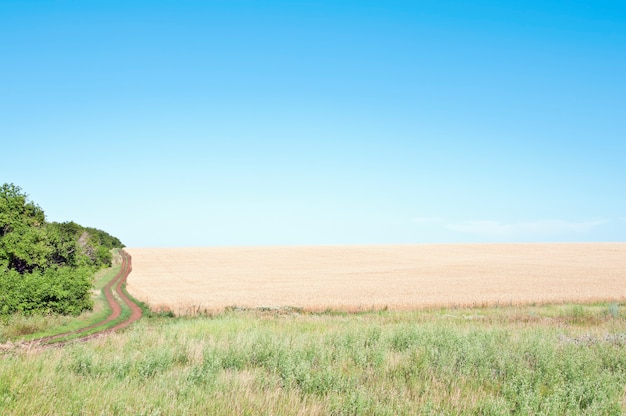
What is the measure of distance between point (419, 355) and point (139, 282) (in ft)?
164

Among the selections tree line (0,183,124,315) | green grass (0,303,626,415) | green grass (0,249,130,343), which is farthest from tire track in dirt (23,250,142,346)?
green grass (0,303,626,415)

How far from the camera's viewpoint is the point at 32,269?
33406 mm

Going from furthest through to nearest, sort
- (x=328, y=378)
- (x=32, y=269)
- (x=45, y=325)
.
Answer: (x=32, y=269)
(x=45, y=325)
(x=328, y=378)

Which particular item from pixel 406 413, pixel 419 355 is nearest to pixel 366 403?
pixel 406 413

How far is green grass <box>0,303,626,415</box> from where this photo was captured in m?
5.85

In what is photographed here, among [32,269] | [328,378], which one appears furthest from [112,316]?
[328,378]

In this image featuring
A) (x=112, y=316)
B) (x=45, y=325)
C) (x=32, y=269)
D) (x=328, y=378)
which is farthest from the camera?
(x=32, y=269)

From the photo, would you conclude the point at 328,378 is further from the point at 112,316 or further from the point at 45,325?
the point at 112,316

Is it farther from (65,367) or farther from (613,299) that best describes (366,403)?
(613,299)

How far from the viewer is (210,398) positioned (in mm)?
6180

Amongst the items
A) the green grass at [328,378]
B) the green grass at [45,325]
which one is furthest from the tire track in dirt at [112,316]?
the green grass at [328,378]

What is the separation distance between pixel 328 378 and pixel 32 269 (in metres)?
35.0

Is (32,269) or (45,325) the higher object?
(32,269)

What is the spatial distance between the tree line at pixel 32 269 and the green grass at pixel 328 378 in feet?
57.8
